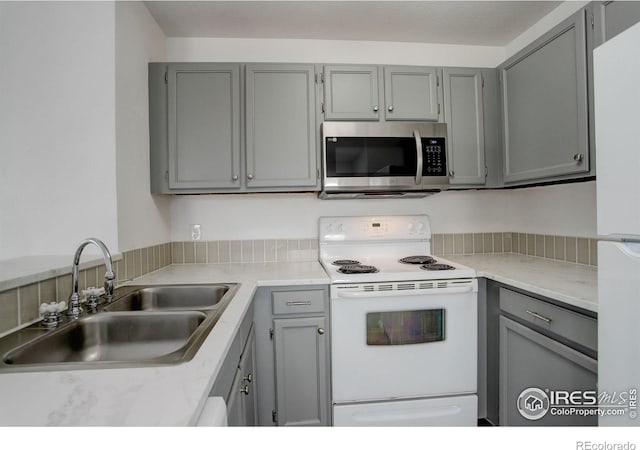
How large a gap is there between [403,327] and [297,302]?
583 millimetres

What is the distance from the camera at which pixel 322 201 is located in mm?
2221

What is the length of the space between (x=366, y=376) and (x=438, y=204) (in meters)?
1.36

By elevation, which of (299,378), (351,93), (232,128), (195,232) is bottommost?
(299,378)

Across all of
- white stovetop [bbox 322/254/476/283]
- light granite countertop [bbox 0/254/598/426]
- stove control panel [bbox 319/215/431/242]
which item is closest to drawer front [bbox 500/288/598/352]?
light granite countertop [bbox 0/254/598/426]

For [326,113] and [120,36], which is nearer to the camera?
[120,36]

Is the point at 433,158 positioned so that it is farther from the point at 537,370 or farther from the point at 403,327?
the point at 537,370

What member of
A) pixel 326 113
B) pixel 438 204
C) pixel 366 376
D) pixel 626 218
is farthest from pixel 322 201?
pixel 626 218

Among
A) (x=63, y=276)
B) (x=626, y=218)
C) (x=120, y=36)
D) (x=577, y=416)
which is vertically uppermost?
(x=120, y=36)

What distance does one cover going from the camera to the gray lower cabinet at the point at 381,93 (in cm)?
190

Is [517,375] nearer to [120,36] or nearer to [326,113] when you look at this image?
[326,113]

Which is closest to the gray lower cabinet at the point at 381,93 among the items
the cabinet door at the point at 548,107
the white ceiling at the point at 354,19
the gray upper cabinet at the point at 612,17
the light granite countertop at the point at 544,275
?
the white ceiling at the point at 354,19

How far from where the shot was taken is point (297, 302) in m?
1.63

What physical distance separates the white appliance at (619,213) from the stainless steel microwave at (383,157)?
0.96 metres

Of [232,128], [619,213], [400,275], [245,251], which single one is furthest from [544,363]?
[232,128]
